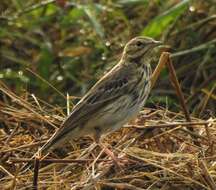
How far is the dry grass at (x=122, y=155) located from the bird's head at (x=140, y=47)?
44 cm

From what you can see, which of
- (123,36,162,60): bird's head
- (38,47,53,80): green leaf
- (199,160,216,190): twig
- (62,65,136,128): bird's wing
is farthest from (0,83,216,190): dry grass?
(38,47,53,80): green leaf

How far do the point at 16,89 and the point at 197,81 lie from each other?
1.80m

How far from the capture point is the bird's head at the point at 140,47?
277 inches

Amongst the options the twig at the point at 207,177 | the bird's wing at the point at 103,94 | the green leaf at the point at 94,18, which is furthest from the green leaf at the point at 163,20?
the twig at the point at 207,177

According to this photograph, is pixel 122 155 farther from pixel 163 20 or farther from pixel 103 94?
pixel 163 20

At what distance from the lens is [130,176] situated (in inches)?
236

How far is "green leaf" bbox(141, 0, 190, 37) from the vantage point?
9055 mm

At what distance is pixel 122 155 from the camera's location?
6223 mm

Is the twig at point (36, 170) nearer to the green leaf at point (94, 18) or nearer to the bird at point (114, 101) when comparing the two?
the bird at point (114, 101)

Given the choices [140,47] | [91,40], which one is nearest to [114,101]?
[140,47]

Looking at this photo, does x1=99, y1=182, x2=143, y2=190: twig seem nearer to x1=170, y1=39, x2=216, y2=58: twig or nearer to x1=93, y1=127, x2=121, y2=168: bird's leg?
x1=93, y1=127, x2=121, y2=168: bird's leg

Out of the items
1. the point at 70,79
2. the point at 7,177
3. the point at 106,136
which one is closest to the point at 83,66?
the point at 70,79

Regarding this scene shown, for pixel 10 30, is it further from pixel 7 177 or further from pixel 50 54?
pixel 7 177

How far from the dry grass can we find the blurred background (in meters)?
2.20
